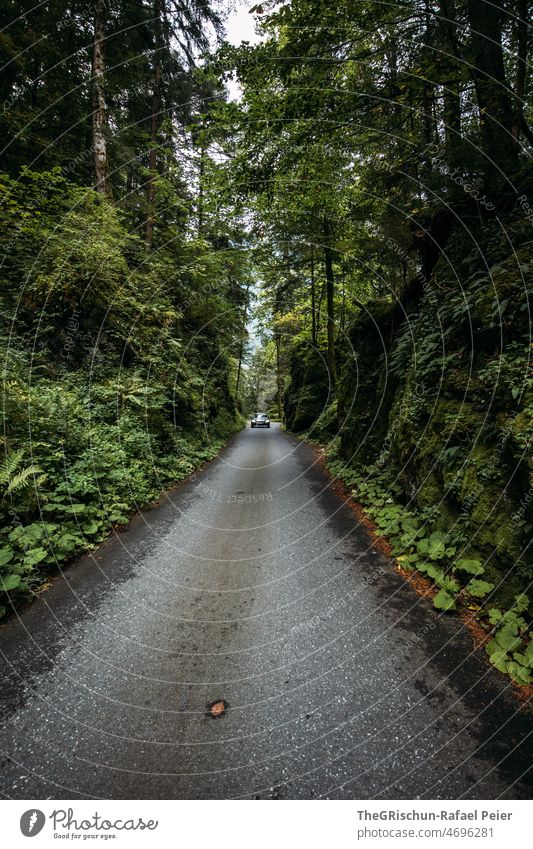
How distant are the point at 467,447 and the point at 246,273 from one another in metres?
16.0

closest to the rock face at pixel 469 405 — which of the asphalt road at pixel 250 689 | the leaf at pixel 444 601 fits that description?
the leaf at pixel 444 601

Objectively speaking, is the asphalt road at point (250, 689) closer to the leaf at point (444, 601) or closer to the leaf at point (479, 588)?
the leaf at point (444, 601)

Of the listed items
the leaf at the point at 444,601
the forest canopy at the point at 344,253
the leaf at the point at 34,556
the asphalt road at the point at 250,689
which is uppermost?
the forest canopy at the point at 344,253

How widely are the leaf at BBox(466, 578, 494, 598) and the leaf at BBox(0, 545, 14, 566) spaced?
16.5 ft

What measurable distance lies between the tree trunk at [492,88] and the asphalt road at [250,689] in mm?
7107

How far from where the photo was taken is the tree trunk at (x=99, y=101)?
9461 millimetres

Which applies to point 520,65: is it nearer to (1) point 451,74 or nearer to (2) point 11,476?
(1) point 451,74

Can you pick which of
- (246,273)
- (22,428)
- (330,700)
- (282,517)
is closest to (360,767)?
(330,700)

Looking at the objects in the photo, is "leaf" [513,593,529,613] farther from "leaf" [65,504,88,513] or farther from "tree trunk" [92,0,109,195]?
"tree trunk" [92,0,109,195]

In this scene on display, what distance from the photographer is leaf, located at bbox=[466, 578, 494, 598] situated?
3.36m

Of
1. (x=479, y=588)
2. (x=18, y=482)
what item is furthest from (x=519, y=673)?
(x=18, y=482)

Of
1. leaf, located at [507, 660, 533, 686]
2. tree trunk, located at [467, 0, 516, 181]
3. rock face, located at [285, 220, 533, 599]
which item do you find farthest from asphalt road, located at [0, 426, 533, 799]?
tree trunk, located at [467, 0, 516, 181]

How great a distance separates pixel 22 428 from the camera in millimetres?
5164

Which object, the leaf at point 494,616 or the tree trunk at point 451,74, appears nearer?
the leaf at point 494,616
